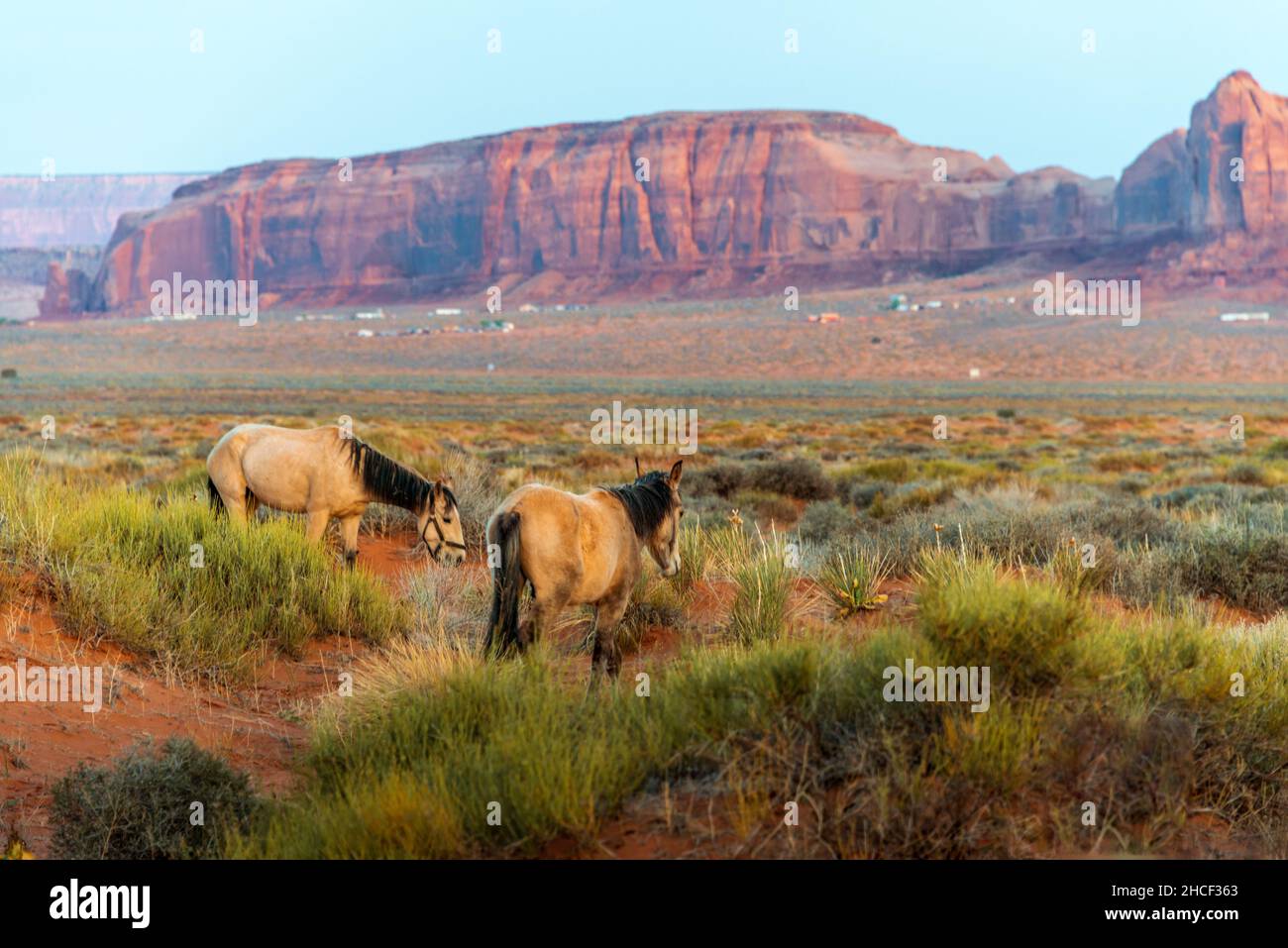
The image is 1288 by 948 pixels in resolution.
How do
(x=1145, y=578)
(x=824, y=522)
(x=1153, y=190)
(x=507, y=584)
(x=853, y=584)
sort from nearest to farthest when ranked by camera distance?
(x=507, y=584) → (x=853, y=584) → (x=1145, y=578) → (x=824, y=522) → (x=1153, y=190)

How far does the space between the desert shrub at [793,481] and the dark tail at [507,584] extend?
12.2m

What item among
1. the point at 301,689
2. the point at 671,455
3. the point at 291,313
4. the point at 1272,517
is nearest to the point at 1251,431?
the point at 671,455

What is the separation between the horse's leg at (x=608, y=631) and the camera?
6.50 meters

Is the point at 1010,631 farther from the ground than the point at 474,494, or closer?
farther from the ground

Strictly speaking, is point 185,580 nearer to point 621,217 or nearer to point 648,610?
point 648,610

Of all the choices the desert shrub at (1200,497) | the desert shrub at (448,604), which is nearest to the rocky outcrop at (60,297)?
the desert shrub at (1200,497)

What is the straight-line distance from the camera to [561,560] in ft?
20.3

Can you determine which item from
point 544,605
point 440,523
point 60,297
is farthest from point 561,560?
point 60,297

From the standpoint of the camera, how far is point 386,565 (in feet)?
36.6

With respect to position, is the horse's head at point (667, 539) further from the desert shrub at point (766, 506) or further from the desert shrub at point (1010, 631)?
the desert shrub at point (766, 506)

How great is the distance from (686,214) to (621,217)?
346 inches
